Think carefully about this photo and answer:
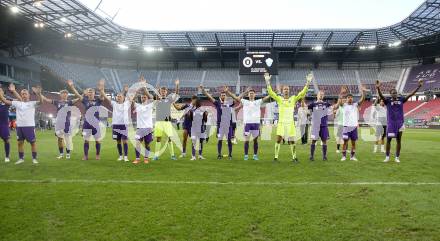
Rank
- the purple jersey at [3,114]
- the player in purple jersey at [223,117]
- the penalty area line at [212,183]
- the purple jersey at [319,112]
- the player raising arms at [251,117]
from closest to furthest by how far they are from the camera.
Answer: the penalty area line at [212,183] → the purple jersey at [3,114] → the player raising arms at [251,117] → the purple jersey at [319,112] → the player in purple jersey at [223,117]

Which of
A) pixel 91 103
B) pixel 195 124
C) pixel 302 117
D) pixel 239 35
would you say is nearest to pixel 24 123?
pixel 91 103

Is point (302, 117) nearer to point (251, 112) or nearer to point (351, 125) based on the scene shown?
point (351, 125)

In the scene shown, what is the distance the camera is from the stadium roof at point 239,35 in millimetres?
41072

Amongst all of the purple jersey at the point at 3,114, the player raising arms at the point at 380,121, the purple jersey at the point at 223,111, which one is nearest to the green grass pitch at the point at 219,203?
the purple jersey at the point at 3,114

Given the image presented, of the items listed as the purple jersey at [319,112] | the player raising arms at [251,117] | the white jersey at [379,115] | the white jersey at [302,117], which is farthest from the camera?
the white jersey at [302,117]

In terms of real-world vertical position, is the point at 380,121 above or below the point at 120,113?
below

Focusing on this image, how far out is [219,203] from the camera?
19.6 feet

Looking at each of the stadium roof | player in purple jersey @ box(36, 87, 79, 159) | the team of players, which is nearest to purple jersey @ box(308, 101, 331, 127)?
the team of players

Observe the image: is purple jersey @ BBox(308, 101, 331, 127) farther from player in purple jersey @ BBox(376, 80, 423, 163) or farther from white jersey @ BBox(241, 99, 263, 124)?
white jersey @ BBox(241, 99, 263, 124)

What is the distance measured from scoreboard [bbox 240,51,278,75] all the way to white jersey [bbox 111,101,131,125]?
38908mm

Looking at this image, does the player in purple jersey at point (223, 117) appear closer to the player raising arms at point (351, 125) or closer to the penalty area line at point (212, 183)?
the player raising arms at point (351, 125)

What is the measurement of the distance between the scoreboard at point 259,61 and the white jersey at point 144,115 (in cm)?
3896

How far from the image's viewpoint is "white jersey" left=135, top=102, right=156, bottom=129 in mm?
11531

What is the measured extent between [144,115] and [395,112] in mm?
8432
